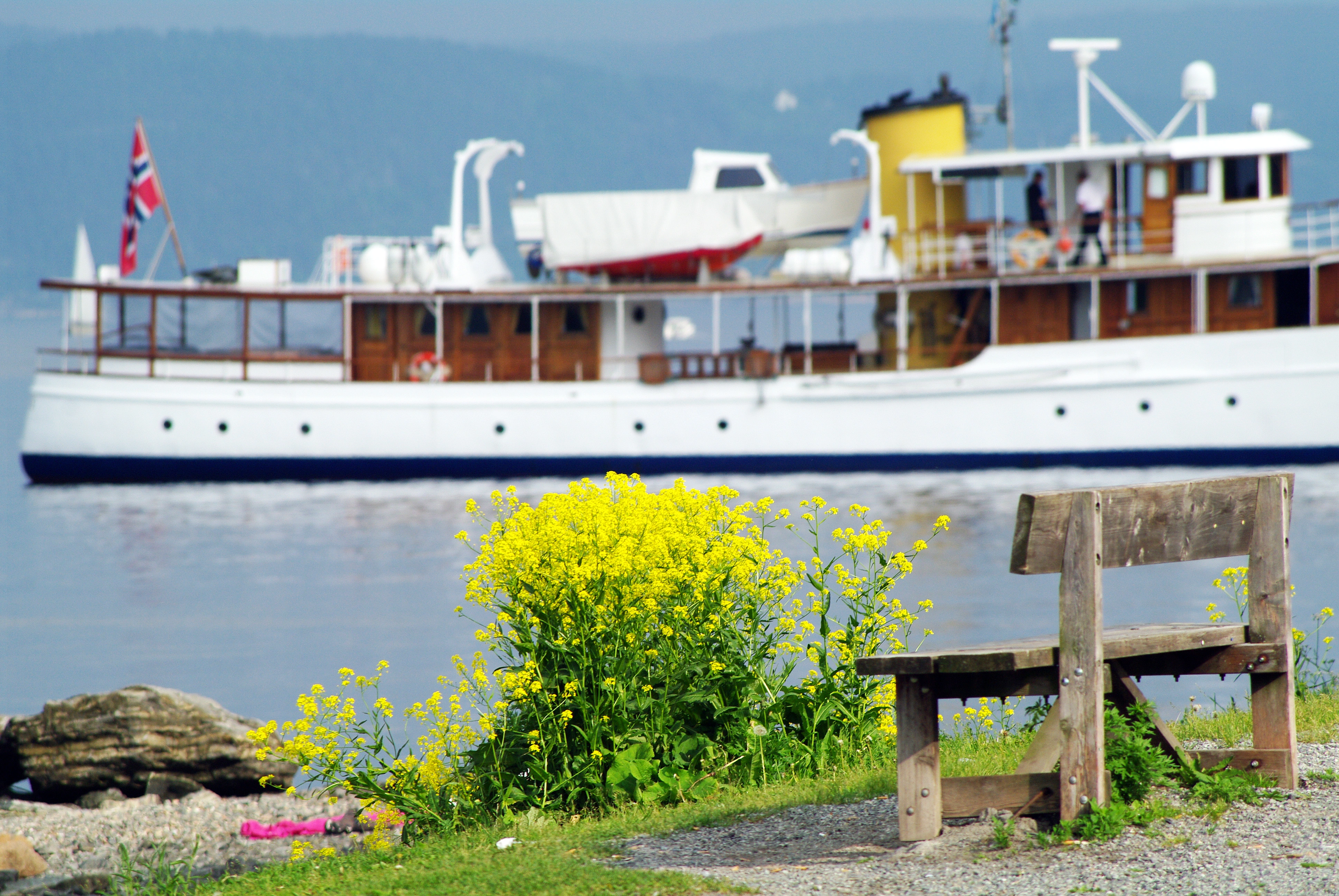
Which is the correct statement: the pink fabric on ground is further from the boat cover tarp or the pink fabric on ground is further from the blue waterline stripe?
the boat cover tarp

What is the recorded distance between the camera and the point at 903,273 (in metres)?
27.9

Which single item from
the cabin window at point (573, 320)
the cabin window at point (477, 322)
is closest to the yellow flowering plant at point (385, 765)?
the cabin window at point (573, 320)

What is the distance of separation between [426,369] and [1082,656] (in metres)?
23.5

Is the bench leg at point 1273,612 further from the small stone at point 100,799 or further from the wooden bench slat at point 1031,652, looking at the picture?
the small stone at point 100,799

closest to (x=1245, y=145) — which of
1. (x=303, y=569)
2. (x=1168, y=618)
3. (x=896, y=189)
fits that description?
(x=896, y=189)

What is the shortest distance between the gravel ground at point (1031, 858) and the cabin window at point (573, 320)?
75.2 feet

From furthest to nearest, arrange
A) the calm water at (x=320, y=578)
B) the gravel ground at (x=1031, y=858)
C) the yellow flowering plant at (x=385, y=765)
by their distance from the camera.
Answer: the calm water at (x=320, y=578) < the yellow flowering plant at (x=385, y=765) < the gravel ground at (x=1031, y=858)

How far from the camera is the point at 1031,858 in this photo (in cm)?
506

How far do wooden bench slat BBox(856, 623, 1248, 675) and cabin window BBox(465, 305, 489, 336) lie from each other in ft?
77.1

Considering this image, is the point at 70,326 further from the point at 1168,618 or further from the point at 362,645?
the point at 1168,618

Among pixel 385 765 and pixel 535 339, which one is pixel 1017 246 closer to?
pixel 535 339

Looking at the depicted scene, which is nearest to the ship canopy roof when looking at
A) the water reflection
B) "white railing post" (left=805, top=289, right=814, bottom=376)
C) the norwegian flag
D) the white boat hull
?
"white railing post" (left=805, top=289, right=814, bottom=376)

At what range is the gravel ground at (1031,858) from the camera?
4785 mm

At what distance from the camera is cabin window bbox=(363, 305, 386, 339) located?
28.5 m
